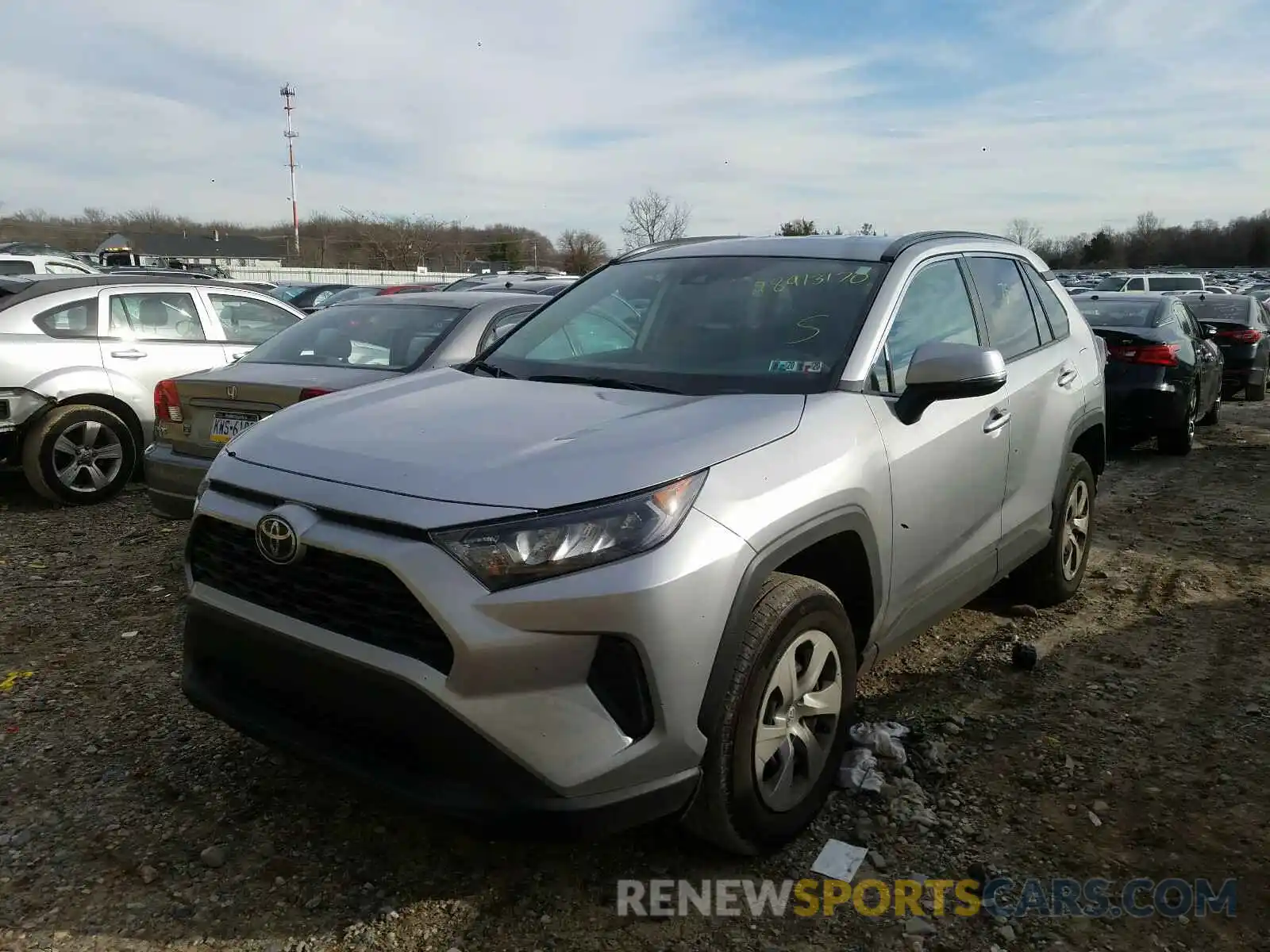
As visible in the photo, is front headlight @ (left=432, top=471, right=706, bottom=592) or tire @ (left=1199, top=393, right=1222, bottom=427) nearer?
front headlight @ (left=432, top=471, right=706, bottom=592)

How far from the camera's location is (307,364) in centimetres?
534

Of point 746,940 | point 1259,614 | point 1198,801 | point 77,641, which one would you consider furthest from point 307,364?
point 1259,614

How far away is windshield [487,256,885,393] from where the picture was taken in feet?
10.1

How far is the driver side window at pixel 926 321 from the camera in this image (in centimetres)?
313

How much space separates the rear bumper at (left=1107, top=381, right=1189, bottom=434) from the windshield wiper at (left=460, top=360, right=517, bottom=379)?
6883 millimetres

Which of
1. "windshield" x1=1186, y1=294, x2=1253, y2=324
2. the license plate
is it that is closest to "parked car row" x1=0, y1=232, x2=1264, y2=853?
the license plate

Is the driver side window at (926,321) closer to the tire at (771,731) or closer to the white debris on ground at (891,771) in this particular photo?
the tire at (771,731)

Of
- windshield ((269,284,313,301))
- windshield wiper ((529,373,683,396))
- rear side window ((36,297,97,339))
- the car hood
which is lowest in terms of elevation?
the car hood

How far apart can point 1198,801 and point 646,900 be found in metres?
1.78

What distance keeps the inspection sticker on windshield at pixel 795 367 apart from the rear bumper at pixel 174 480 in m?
3.09

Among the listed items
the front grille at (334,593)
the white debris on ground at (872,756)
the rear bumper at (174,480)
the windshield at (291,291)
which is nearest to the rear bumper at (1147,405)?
the white debris on ground at (872,756)

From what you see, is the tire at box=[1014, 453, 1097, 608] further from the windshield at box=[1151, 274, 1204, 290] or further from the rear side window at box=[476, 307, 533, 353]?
the windshield at box=[1151, 274, 1204, 290]

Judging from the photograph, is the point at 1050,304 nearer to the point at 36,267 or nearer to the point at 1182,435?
the point at 1182,435

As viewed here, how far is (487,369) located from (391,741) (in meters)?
1.61
